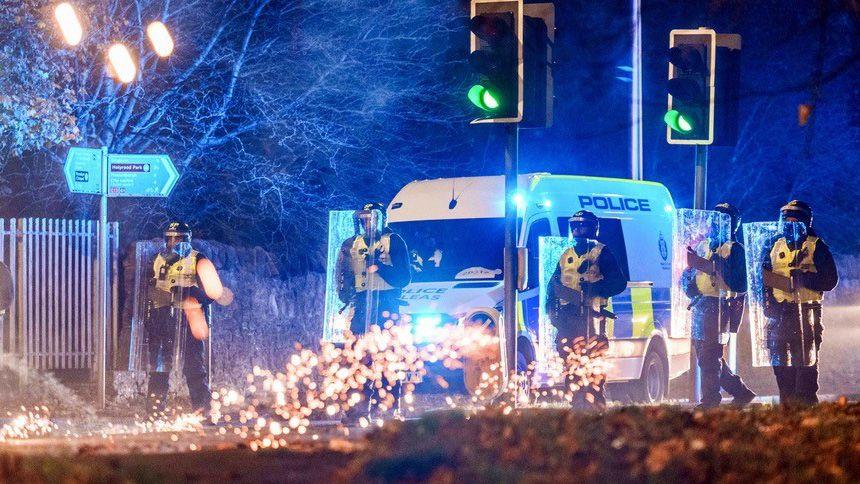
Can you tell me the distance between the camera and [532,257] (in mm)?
14977

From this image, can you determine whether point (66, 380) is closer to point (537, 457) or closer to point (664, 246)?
point (664, 246)

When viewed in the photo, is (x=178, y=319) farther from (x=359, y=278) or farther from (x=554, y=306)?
(x=554, y=306)

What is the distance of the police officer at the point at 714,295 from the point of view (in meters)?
14.1

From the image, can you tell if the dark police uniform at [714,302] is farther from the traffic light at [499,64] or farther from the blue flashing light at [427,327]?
the traffic light at [499,64]

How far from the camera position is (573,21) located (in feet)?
107

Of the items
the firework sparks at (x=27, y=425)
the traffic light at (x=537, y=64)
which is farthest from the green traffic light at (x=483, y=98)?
the firework sparks at (x=27, y=425)

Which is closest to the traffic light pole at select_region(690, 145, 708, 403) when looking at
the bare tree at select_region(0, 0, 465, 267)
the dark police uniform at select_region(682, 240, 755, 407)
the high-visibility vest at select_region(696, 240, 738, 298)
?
the dark police uniform at select_region(682, 240, 755, 407)

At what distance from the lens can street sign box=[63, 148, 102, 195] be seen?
14586 mm

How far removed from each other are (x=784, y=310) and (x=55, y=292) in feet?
28.8

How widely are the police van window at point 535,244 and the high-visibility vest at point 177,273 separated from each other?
3485 millimetres

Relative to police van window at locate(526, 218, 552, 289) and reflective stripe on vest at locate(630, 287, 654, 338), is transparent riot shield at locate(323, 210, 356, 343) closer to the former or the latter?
police van window at locate(526, 218, 552, 289)

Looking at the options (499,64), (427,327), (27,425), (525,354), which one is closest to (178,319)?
(27,425)

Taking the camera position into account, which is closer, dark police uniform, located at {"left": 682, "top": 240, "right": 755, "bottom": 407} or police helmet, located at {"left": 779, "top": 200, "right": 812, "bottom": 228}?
police helmet, located at {"left": 779, "top": 200, "right": 812, "bottom": 228}

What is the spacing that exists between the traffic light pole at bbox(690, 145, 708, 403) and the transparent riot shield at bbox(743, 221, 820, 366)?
131 cm
